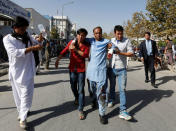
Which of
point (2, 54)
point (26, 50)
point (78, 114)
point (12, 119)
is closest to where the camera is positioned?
point (26, 50)

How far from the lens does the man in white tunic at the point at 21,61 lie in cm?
281

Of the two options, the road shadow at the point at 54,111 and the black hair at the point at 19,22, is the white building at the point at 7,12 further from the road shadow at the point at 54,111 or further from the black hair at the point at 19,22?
the black hair at the point at 19,22

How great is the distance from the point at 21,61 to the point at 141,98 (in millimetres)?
3400

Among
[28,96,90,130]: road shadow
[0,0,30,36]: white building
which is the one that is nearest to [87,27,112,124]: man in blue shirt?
[28,96,90,130]: road shadow

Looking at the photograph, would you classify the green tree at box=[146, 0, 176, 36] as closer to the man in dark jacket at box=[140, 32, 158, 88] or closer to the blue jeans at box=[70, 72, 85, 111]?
the man in dark jacket at box=[140, 32, 158, 88]

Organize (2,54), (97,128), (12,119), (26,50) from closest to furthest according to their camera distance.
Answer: (26,50) → (97,128) → (12,119) → (2,54)

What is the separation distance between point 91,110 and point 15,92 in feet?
5.47

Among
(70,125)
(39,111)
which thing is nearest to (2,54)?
(39,111)

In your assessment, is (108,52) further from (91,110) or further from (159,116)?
(159,116)

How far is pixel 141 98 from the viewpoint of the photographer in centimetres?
486

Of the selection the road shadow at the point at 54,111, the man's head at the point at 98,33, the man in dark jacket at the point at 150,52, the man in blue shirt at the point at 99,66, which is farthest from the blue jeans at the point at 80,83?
the man in dark jacket at the point at 150,52

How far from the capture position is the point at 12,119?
340cm

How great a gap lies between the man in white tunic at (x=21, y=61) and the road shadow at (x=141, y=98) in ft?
5.64

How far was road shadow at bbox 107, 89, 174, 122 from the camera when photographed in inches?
153
